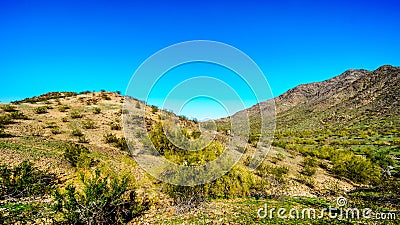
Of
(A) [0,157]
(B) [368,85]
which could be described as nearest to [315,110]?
(B) [368,85]

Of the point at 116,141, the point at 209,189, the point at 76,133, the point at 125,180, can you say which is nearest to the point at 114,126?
the point at 76,133

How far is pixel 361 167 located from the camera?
20.3 meters

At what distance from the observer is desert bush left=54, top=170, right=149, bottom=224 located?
8.06 meters

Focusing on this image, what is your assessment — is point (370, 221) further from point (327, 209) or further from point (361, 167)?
point (361, 167)

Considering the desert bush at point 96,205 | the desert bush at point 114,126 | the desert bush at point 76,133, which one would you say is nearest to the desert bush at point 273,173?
the desert bush at point 96,205

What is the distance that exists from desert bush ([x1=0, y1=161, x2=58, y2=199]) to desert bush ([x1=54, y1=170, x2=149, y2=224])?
8.95 feet

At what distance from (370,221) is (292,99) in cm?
13569

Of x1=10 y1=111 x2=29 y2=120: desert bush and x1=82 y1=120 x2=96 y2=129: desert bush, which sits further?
x1=82 y1=120 x2=96 y2=129: desert bush

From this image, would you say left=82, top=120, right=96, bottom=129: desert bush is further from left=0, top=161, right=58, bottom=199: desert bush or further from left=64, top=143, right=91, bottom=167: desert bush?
left=0, top=161, right=58, bottom=199: desert bush

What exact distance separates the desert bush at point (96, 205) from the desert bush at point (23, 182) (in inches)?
107

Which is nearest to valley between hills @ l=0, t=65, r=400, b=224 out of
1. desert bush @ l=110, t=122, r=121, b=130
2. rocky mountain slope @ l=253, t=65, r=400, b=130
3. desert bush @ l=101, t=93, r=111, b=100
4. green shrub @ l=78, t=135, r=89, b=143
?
desert bush @ l=110, t=122, r=121, b=130

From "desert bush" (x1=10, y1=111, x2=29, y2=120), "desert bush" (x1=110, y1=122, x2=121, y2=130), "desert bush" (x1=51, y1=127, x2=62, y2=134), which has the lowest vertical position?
"desert bush" (x1=51, y1=127, x2=62, y2=134)

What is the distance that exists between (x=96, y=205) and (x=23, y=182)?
444 cm

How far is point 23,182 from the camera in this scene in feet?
35.3
